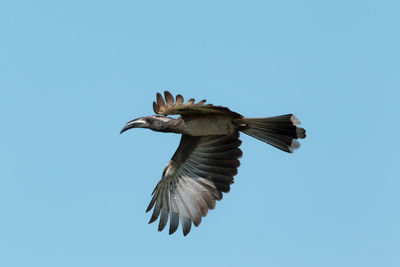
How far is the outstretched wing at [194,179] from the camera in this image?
11164mm

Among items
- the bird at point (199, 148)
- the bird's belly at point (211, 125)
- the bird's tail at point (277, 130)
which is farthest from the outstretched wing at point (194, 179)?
the bird's tail at point (277, 130)

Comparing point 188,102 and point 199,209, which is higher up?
point 188,102

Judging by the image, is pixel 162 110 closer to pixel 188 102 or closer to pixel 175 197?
pixel 188 102

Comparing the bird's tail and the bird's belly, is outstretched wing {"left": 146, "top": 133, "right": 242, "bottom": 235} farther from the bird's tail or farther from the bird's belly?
the bird's tail

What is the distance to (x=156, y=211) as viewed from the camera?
11328 mm

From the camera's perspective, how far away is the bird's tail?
1041 centimetres

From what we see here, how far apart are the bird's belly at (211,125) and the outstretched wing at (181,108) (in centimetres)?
17

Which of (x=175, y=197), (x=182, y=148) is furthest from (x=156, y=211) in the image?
(x=182, y=148)

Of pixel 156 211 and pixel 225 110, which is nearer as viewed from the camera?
pixel 225 110

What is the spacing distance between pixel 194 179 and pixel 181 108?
5.80 feet

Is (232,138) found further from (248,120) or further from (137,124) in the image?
(137,124)

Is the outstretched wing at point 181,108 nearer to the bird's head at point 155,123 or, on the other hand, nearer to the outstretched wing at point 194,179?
the bird's head at point 155,123

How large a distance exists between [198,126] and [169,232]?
181cm

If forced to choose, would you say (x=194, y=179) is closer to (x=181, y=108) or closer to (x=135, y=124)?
(x=135, y=124)
